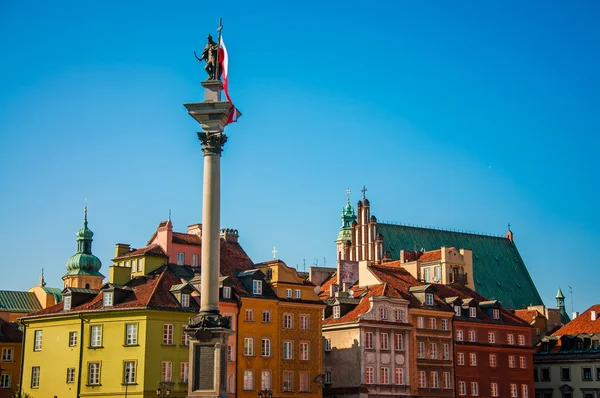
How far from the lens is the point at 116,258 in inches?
3187

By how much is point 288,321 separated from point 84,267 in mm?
65454

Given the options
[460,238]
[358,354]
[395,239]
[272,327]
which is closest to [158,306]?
[272,327]

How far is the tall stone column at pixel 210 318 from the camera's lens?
142 feet

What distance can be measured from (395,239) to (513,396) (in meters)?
34.4

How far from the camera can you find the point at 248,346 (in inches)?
2980

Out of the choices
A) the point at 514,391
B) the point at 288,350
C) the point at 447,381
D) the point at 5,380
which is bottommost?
the point at 514,391

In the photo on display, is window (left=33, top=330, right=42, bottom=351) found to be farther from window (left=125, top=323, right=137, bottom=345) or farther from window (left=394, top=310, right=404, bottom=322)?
window (left=394, top=310, right=404, bottom=322)

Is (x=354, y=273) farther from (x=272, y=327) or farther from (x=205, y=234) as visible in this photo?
(x=205, y=234)

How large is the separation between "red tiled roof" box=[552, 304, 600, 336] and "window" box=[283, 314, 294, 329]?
34356 millimetres

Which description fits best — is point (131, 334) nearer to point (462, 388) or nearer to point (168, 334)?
point (168, 334)

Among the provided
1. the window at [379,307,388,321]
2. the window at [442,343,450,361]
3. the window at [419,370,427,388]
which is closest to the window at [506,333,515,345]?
the window at [442,343,450,361]

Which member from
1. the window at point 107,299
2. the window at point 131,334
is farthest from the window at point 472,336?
the window at point 107,299

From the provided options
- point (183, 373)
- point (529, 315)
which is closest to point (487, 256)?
point (529, 315)

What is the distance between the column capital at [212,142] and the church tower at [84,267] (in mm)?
92884
